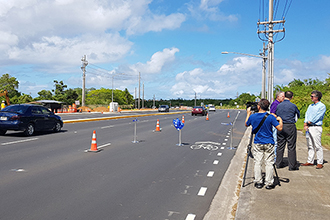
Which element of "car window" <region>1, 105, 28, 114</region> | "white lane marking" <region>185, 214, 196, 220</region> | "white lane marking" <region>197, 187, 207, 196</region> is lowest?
"white lane marking" <region>185, 214, 196, 220</region>

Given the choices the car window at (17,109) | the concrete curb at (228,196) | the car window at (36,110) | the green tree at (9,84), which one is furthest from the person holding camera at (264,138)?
the green tree at (9,84)

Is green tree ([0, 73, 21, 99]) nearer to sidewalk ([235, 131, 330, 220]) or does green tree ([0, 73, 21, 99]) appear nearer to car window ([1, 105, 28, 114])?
car window ([1, 105, 28, 114])

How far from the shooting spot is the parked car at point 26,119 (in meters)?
14.9

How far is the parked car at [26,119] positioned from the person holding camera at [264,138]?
1220 centimetres

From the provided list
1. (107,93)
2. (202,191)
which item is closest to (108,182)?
(202,191)

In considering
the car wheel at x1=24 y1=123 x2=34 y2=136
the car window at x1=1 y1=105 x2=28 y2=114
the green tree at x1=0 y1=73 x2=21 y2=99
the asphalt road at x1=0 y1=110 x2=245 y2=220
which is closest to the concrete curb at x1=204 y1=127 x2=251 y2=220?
the asphalt road at x1=0 y1=110 x2=245 y2=220

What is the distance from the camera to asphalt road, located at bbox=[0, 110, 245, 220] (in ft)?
16.9

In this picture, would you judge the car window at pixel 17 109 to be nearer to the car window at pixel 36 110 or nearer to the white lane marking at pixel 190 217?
the car window at pixel 36 110

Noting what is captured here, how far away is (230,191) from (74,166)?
13.9 feet

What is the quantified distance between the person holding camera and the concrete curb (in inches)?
23.5

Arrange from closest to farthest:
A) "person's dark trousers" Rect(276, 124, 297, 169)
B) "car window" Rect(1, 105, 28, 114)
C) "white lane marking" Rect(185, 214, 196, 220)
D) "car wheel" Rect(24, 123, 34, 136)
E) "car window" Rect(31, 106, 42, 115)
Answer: "white lane marking" Rect(185, 214, 196, 220)
"person's dark trousers" Rect(276, 124, 297, 169)
"car wheel" Rect(24, 123, 34, 136)
"car window" Rect(1, 105, 28, 114)
"car window" Rect(31, 106, 42, 115)

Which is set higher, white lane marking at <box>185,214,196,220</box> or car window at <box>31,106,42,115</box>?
car window at <box>31,106,42,115</box>

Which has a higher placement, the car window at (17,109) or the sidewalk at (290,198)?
the car window at (17,109)

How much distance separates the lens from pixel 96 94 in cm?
12800
